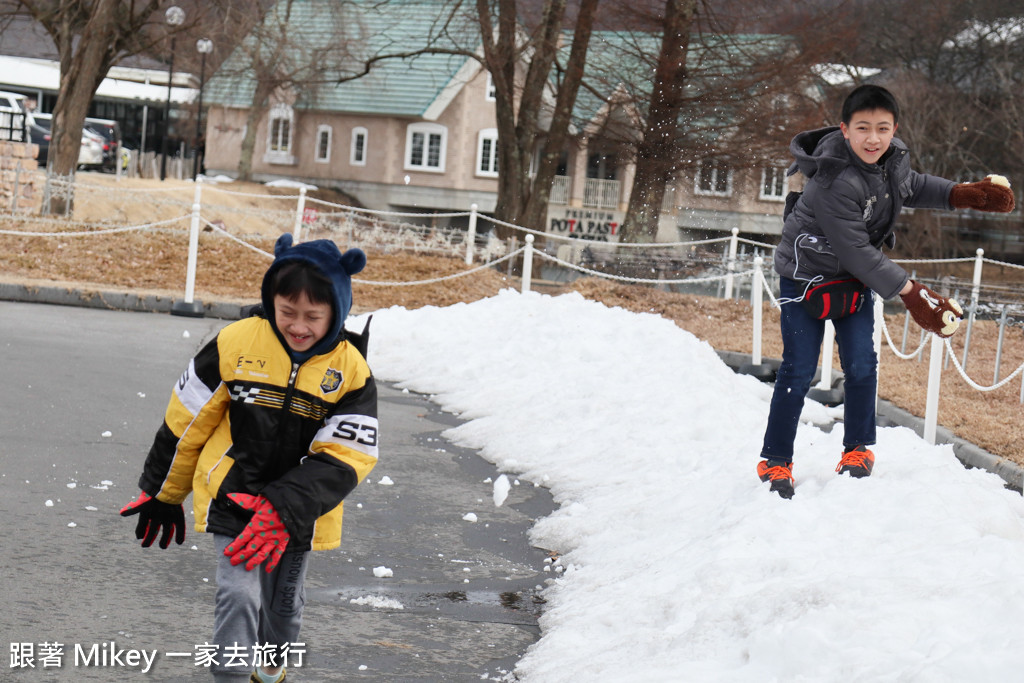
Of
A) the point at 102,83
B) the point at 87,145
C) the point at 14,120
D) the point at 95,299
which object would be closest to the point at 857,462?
the point at 95,299

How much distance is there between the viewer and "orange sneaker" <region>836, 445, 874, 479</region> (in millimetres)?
5254

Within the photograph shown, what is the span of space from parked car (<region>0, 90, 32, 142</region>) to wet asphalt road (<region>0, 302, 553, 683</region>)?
16719 mm

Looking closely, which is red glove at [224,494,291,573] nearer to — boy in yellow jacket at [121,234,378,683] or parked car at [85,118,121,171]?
boy in yellow jacket at [121,234,378,683]

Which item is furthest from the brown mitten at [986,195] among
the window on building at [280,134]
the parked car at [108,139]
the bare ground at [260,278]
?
the window on building at [280,134]

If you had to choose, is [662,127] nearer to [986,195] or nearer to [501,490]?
[501,490]

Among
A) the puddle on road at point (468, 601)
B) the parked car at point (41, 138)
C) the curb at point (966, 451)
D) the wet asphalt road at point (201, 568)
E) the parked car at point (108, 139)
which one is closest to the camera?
the wet asphalt road at point (201, 568)

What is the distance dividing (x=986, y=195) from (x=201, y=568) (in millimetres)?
3795

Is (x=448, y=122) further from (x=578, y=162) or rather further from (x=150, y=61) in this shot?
(x=150, y=61)

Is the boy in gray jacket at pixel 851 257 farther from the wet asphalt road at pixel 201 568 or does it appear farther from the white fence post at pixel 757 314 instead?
the white fence post at pixel 757 314

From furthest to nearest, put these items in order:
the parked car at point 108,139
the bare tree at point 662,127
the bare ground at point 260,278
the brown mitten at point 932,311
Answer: the parked car at point 108,139, the bare tree at point 662,127, the bare ground at point 260,278, the brown mitten at point 932,311

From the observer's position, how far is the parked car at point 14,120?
23469mm

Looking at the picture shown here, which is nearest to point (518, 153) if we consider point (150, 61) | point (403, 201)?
point (403, 201)

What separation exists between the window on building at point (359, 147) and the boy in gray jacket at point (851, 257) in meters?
45.2

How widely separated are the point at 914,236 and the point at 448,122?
1956cm
